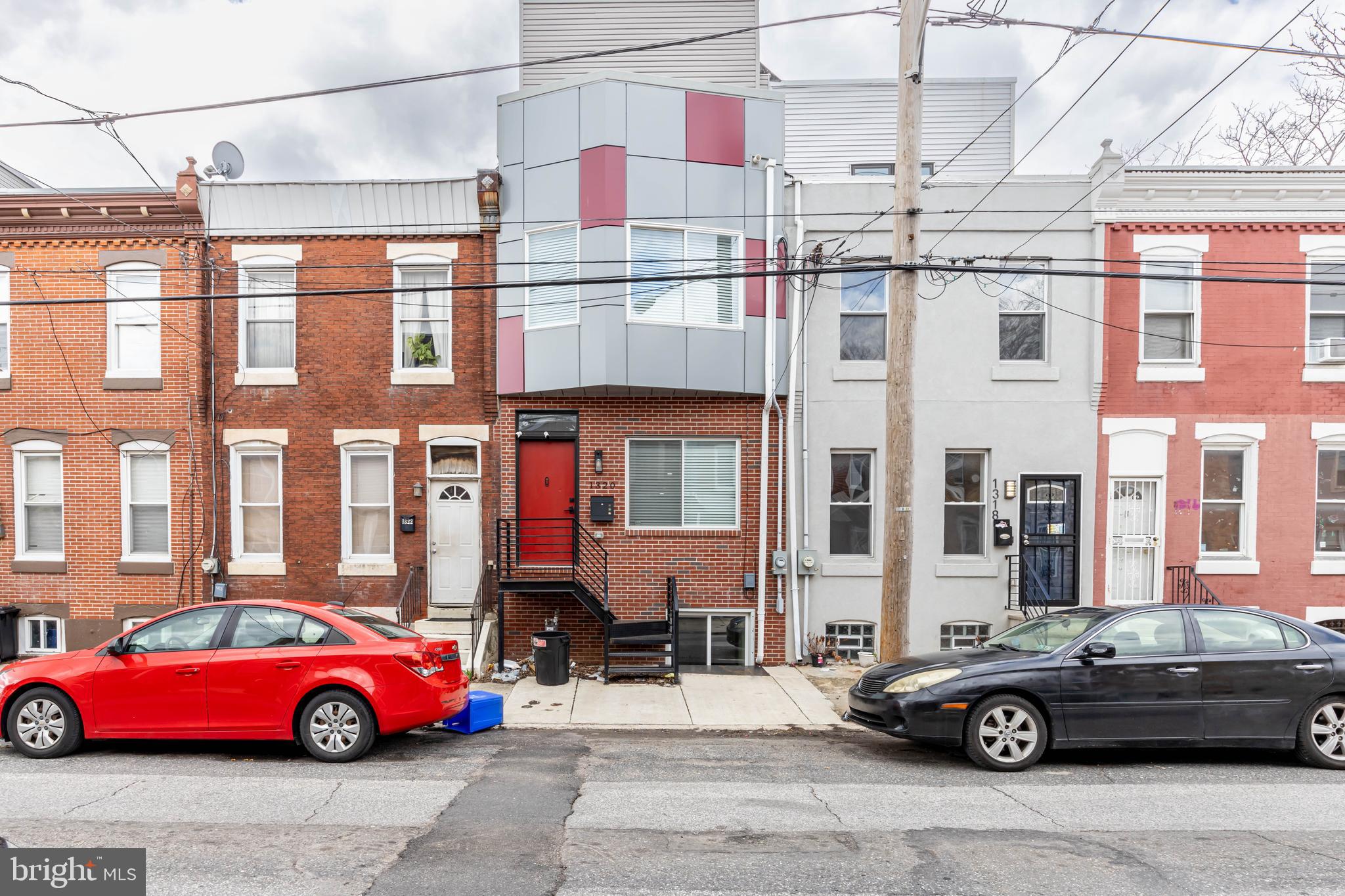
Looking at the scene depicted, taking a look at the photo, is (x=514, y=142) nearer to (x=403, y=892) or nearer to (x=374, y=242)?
(x=374, y=242)

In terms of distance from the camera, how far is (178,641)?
741 cm

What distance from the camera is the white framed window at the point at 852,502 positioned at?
12.6 meters

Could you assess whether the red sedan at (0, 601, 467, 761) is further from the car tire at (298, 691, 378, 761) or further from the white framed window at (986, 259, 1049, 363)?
the white framed window at (986, 259, 1049, 363)

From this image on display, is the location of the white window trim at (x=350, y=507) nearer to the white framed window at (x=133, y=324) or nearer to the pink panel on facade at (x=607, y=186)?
the white framed window at (x=133, y=324)

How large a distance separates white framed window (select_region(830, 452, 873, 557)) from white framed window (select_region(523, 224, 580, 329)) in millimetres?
4743

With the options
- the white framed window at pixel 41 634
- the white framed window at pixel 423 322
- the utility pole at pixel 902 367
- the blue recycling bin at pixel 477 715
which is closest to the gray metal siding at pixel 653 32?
the white framed window at pixel 423 322

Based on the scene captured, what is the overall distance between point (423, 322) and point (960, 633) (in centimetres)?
984

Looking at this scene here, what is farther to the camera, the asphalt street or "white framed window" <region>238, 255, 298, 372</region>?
"white framed window" <region>238, 255, 298, 372</region>

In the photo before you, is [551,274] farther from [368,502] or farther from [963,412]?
[963,412]

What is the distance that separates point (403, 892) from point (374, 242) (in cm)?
1047

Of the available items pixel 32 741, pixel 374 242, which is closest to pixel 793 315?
pixel 374 242

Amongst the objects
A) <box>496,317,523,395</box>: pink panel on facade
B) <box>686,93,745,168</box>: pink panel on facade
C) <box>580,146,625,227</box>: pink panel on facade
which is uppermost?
<box>686,93,745,168</box>: pink panel on facade

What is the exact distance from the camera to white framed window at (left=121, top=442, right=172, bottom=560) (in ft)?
41.9

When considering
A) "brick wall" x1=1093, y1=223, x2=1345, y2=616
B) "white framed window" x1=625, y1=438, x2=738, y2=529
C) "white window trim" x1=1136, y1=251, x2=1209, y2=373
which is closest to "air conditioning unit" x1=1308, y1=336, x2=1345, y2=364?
"brick wall" x1=1093, y1=223, x2=1345, y2=616
